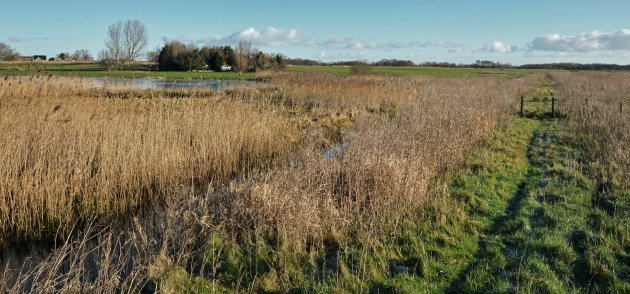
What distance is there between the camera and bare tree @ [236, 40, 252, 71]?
57.5m

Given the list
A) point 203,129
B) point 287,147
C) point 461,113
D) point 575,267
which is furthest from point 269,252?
point 461,113

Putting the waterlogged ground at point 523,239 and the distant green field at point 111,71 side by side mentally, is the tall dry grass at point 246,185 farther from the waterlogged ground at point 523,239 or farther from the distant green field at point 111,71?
the distant green field at point 111,71

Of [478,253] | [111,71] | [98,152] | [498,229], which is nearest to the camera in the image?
[478,253]

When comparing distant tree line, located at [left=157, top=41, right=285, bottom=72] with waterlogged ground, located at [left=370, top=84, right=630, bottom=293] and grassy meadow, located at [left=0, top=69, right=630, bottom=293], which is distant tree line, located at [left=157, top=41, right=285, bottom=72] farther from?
waterlogged ground, located at [left=370, top=84, right=630, bottom=293]

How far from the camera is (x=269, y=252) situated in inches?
192

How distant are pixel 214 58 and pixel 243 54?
12.5 ft

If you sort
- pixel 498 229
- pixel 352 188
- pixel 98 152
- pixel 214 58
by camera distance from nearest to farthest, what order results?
pixel 498 229
pixel 352 188
pixel 98 152
pixel 214 58

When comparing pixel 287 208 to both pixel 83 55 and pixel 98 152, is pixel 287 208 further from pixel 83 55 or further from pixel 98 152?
pixel 83 55

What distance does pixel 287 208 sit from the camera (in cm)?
530

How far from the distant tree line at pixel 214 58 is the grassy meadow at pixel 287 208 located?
1815 inches

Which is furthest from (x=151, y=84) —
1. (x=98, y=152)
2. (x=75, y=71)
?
(x=98, y=152)

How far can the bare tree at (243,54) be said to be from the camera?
57.5 m

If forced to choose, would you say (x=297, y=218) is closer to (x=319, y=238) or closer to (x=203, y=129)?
(x=319, y=238)

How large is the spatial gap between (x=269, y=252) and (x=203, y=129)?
4933mm
